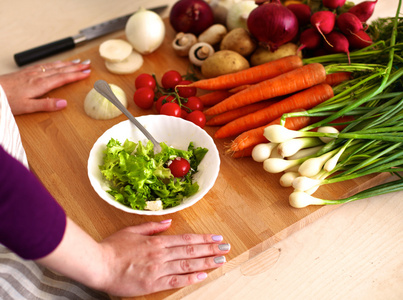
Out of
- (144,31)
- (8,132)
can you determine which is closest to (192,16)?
(144,31)

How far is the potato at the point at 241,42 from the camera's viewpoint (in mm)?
1589

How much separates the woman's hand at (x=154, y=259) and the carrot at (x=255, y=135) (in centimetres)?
33

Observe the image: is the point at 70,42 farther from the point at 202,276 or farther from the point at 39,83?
the point at 202,276

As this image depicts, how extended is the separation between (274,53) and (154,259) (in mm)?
966

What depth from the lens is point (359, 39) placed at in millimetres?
1520

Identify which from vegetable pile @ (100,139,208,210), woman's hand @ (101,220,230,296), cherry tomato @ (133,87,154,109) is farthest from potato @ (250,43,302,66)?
woman's hand @ (101,220,230,296)

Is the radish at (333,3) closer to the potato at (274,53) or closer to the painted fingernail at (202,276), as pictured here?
the potato at (274,53)

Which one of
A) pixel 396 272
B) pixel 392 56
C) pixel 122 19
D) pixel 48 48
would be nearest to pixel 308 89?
pixel 392 56

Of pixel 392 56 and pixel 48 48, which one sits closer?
pixel 392 56

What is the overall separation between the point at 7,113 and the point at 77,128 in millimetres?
328

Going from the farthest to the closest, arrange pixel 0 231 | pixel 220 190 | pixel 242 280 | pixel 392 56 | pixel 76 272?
pixel 392 56 < pixel 220 190 < pixel 242 280 < pixel 76 272 < pixel 0 231

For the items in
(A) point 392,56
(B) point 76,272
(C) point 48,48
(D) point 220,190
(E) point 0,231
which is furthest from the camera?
(C) point 48,48

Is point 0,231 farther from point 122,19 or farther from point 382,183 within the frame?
point 122,19

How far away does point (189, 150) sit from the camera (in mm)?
1257
